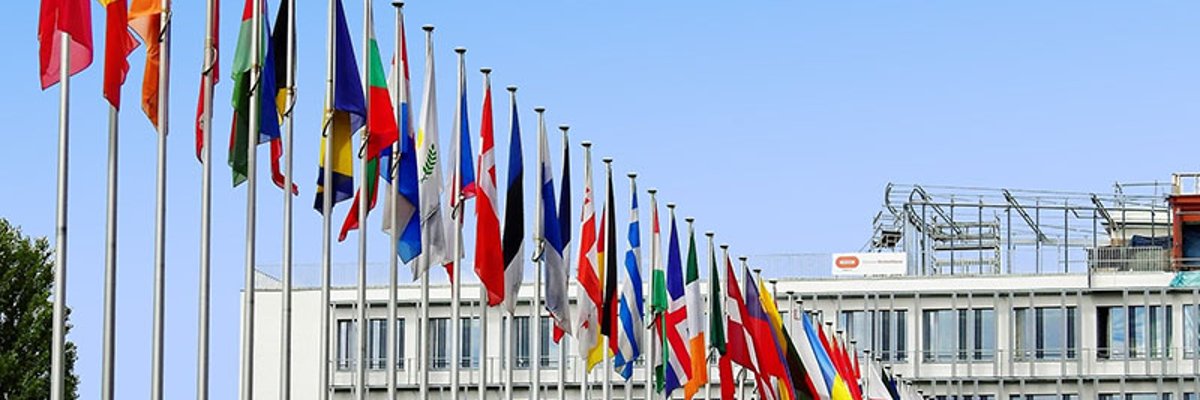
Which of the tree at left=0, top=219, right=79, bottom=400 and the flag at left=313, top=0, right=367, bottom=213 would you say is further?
the tree at left=0, top=219, right=79, bottom=400

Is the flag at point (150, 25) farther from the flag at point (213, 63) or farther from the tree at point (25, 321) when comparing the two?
the tree at point (25, 321)

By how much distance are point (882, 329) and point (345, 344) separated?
21.5 metres

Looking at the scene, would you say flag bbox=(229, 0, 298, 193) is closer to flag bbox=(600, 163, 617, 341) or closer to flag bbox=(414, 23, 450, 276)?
flag bbox=(414, 23, 450, 276)

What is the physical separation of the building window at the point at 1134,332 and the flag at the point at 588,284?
186ft

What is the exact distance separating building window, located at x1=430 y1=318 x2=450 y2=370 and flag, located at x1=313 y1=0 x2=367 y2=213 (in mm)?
68287

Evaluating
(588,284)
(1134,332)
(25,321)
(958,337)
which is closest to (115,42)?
(588,284)

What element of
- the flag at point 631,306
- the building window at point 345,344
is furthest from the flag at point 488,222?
the building window at point 345,344

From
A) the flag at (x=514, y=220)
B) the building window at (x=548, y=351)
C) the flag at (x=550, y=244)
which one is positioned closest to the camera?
the flag at (x=514, y=220)

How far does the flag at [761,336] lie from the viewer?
56000 mm

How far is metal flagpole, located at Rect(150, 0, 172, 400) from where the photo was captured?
31609 mm

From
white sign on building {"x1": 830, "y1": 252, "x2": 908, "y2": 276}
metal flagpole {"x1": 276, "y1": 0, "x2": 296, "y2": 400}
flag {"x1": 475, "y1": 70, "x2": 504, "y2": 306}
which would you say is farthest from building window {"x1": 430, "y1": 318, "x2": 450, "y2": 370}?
metal flagpole {"x1": 276, "y1": 0, "x2": 296, "y2": 400}

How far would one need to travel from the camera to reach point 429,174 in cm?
4078

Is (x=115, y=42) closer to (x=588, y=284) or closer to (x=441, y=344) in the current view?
(x=588, y=284)

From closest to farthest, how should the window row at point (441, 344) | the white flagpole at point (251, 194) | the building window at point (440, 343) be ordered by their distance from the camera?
1. the white flagpole at point (251, 194)
2. the window row at point (441, 344)
3. the building window at point (440, 343)
